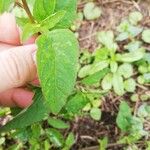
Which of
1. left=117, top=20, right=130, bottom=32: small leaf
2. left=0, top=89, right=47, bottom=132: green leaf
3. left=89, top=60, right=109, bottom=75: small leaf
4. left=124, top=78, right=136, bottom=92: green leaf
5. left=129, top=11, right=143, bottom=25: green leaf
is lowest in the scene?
left=124, top=78, right=136, bottom=92: green leaf

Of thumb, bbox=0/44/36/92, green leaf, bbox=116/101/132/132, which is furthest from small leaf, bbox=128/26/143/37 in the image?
thumb, bbox=0/44/36/92

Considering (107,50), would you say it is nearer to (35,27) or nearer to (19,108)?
(19,108)

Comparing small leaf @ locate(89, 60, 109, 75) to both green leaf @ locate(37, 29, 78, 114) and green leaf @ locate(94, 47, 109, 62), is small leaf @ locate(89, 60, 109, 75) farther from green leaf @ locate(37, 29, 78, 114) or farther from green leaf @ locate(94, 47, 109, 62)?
green leaf @ locate(37, 29, 78, 114)

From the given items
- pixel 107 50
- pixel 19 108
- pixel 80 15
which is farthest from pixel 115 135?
pixel 80 15

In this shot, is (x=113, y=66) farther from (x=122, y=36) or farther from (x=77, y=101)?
(x=77, y=101)

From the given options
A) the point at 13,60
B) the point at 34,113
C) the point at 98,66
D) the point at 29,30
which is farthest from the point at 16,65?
the point at 98,66

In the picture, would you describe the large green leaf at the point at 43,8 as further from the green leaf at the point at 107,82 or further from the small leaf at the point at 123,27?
the small leaf at the point at 123,27

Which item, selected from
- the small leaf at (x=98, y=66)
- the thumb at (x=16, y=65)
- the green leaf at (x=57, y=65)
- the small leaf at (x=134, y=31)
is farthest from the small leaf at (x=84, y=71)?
the green leaf at (x=57, y=65)
